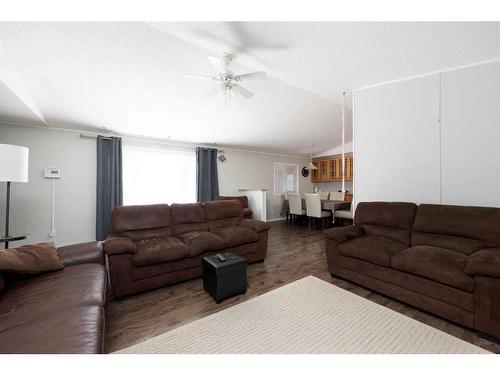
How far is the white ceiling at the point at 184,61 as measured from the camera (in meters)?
1.77

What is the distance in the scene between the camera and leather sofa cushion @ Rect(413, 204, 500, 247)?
1835 millimetres

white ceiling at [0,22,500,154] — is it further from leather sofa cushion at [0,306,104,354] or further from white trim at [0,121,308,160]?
leather sofa cushion at [0,306,104,354]

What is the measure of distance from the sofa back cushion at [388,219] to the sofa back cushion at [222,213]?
1795 mm

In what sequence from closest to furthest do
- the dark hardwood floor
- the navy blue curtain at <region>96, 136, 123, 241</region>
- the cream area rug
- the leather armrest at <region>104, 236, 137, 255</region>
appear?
the cream area rug, the dark hardwood floor, the leather armrest at <region>104, 236, 137, 255</region>, the navy blue curtain at <region>96, 136, 123, 241</region>

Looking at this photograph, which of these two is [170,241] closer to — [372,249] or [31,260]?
[31,260]

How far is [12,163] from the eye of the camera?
202 centimetres

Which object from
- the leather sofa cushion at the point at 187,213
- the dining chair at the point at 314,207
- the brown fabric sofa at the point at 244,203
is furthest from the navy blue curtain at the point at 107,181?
the dining chair at the point at 314,207

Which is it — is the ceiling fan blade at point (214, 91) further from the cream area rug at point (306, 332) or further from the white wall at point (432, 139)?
the cream area rug at point (306, 332)

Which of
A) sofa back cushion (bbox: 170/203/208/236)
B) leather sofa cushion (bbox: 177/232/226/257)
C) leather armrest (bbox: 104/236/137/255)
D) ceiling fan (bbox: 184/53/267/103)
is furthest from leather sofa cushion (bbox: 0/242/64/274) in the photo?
ceiling fan (bbox: 184/53/267/103)

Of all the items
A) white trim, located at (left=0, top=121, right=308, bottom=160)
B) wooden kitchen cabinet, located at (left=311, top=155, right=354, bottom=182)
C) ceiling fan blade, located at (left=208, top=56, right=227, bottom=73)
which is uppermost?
ceiling fan blade, located at (left=208, top=56, right=227, bottom=73)

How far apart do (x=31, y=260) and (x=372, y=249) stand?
9.90 ft

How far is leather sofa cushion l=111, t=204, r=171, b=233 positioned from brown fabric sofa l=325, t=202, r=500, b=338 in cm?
220

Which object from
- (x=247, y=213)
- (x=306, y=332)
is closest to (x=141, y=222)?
(x=306, y=332)

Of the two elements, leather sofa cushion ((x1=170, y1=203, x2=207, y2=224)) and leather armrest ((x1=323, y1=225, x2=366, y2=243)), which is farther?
leather sofa cushion ((x1=170, y1=203, x2=207, y2=224))
